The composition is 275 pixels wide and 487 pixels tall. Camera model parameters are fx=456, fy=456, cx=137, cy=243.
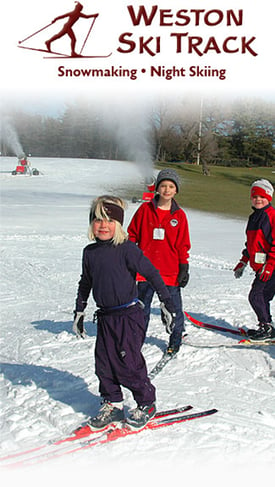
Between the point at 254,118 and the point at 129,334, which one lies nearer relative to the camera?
the point at 129,334

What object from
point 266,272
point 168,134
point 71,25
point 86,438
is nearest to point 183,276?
point 266,272

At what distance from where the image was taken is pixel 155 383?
3520 mm

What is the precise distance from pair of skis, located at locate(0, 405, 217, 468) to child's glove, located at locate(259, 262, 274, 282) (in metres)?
1.48

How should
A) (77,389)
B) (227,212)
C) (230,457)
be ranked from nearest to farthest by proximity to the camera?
1. (230,457)
2. (77,389)
3. (227,212)

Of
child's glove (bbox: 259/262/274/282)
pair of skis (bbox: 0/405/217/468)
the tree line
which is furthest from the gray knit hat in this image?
the tree line

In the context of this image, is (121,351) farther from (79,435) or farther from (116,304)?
(79,435)

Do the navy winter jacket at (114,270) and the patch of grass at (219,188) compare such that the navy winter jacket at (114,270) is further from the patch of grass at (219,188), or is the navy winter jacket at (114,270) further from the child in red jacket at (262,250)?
the patch of grass at (219,188)

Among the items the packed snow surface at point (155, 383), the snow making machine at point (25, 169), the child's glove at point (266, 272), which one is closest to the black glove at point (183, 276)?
the packed snow surface at point (155, 383)

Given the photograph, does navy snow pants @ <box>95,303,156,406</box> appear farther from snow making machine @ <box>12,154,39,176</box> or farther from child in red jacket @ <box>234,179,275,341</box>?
snow making machine @ <box>12,154,39,176</box>

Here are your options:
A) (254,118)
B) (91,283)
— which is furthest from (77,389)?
(254,118)

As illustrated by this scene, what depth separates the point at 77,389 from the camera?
3.42 m

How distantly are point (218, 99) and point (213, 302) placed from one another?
102 feet

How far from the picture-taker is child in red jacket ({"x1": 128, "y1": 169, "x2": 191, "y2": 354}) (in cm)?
387

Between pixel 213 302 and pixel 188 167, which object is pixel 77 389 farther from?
pixel 188 167
